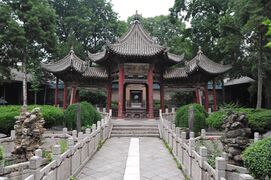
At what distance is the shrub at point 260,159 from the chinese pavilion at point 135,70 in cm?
1400

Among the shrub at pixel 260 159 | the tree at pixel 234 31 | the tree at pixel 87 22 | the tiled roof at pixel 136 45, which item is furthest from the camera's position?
the tree at pixel 87 22

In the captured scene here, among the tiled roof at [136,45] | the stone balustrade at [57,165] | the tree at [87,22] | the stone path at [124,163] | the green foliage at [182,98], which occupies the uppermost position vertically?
the tree at [87,22]

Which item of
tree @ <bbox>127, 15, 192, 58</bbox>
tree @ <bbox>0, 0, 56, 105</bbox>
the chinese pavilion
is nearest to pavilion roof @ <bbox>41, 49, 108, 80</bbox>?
the chinese pavilion

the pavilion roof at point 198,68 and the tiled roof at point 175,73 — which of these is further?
the tiled roof at point 175,73

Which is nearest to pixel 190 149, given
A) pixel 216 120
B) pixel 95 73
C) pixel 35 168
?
pixel 35 168

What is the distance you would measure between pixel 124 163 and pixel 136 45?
12.6 meters

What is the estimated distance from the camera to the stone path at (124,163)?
311 inches

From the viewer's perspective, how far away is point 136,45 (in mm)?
20469

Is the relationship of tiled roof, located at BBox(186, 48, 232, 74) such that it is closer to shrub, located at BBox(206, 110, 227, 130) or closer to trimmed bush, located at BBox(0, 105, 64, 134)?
shrub, located at BBox(206, 110, 227, 130)

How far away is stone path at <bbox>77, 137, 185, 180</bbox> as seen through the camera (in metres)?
7.90

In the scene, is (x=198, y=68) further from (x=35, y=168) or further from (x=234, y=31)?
(x=35, y=168)

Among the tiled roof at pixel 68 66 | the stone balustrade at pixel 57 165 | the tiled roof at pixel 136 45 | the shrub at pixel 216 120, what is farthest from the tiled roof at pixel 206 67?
the stone balustrade at pixel 57 165

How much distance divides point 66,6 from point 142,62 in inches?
773

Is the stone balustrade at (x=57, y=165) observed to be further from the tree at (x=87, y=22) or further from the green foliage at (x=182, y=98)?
the tree at (x=87, y=22)
